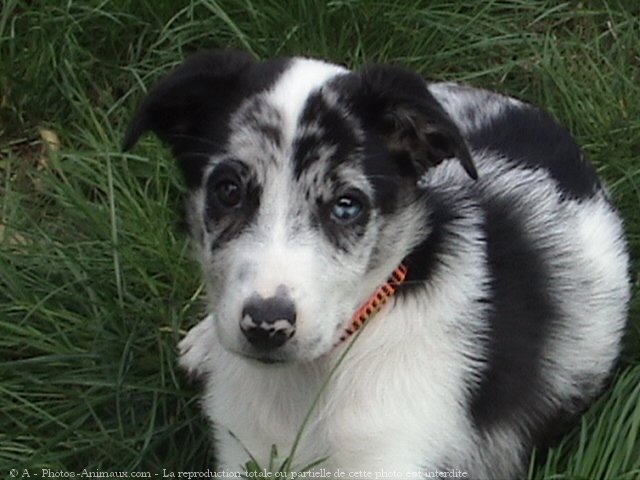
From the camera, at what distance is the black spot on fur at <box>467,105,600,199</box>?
4281mm

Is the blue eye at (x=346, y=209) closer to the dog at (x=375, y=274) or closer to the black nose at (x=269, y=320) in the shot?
the dog at (x=375, y=274)

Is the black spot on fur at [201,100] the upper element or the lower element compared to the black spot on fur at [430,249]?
upper

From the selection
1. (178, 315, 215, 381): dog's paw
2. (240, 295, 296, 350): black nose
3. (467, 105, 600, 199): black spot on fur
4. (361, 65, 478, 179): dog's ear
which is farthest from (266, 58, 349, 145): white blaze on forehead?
(178, 315, 215, 381): dog's paw

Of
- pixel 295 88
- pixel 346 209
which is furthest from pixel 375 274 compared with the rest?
pixel 295 88

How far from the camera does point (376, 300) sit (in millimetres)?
3617

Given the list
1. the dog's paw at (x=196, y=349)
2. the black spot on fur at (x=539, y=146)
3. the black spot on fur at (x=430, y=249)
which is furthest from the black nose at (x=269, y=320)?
the black spot on fur at (x=539, y=146)

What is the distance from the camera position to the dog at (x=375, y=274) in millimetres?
3354

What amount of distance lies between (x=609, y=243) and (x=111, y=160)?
1789 mm

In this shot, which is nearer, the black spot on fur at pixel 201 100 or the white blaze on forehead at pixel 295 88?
the white blaze on forehead at pixel 295 88

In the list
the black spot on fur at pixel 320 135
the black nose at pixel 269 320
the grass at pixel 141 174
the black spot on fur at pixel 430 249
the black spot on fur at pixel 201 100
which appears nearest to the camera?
the black nose at pixel 269 320

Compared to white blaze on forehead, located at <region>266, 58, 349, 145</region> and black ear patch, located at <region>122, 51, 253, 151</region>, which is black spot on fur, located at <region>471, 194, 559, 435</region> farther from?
black ear patch, located at <region>122, 51, 253, 151</region>

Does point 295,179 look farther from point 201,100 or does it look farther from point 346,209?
point 201,100

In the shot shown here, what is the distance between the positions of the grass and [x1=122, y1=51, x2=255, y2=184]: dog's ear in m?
0.99

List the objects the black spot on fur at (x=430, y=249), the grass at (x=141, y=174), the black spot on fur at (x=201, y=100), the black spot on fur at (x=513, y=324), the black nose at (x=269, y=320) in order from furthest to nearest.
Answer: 1. the grass at (x=141, y=174)
2. the black spot on fur at (x=513, y=324)
3. the black spot on fur at (x=430, y=249)
4. the black spot on fur at (x=201, y=100)
5. the black nose at (x=269, y=320)
